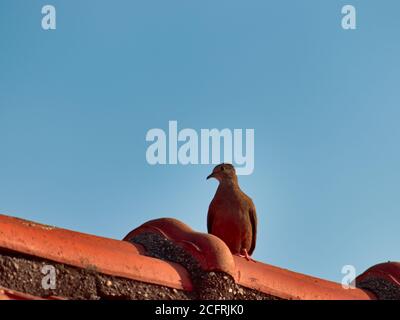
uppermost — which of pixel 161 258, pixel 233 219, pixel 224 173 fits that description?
pixel 224 173

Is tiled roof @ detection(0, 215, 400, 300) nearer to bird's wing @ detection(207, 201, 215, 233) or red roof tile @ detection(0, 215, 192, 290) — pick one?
red roof tile @ detection(0, 215, 192, 290)

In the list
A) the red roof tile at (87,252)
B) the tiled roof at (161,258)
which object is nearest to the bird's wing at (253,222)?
the tiled roof at (161,258)

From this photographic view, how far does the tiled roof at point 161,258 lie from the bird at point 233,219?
1.40 metres

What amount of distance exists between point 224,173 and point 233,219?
658 mm

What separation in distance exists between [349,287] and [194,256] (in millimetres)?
1618

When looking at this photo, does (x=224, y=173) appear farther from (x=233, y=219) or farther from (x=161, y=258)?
(x=161, y=258)

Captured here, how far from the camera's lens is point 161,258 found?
5297mm

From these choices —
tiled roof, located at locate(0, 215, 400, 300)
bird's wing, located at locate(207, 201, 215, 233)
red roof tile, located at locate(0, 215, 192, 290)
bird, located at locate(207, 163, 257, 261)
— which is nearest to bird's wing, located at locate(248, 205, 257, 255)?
bird, located at locate(207, 163, 257, 261)

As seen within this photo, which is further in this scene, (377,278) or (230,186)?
(230,186)

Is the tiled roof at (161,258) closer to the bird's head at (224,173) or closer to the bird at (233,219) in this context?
the bird at (233,219)

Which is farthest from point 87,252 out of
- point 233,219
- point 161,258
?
point 233,219

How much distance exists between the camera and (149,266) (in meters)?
4.87
